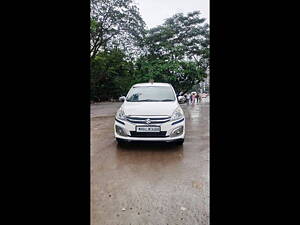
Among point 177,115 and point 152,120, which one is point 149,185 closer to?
point 152,120

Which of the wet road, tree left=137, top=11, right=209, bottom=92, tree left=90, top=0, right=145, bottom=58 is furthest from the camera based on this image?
tree left=137, top=11, right=209, bottom=92

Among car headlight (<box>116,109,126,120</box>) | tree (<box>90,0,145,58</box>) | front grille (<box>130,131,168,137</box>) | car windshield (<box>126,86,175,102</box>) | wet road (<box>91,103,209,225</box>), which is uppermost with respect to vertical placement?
tree (<box>90,0,145,58</box>)

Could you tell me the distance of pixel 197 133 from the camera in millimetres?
6988

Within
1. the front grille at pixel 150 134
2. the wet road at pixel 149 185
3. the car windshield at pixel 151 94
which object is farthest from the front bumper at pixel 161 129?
the car windshield at pixel 151 94

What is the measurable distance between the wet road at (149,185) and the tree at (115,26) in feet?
44.9

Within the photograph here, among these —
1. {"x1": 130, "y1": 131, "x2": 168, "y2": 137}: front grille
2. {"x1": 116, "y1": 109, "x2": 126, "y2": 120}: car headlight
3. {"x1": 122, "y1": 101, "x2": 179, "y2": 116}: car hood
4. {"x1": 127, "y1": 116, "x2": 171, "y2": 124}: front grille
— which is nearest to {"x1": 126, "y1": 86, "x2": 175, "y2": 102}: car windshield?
{"x1": 122, "y1": 101, "x2": 179, "y2": 116}: car hood

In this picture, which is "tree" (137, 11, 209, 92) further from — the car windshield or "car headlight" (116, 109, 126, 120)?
"car headlight" (116, 109, 126, 120)

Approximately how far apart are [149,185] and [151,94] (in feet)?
9.00

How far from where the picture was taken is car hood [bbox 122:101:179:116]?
4.56 meters

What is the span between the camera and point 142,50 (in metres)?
19.5

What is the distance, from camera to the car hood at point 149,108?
15.0ft
